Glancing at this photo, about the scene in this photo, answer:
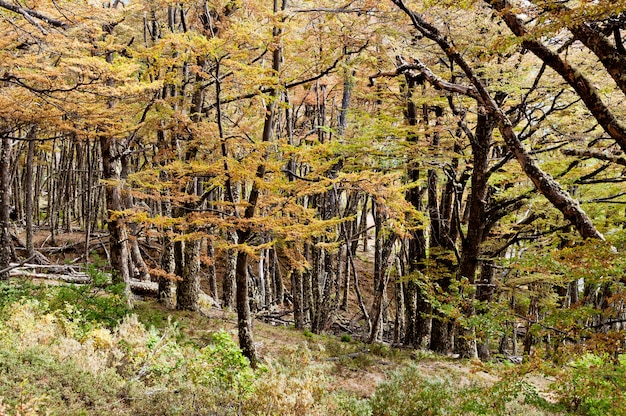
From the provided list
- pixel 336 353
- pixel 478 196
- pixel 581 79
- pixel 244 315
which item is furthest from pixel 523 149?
pixel 336 353

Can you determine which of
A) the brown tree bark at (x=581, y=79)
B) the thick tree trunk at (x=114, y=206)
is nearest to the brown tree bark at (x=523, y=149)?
the brown tree bark at (x=581, y=79)

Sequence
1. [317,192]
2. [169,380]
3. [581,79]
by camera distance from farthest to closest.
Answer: [317,192]
[169,380]
[581,79]

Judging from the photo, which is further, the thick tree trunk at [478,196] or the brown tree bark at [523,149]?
the thick tree trunk at [478,196]

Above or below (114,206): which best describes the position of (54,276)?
below

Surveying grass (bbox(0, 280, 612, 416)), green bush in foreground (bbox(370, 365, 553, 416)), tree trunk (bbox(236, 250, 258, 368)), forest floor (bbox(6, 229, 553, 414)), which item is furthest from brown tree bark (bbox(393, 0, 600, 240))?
tree trunk (bbox(236, 250, 258, 368))

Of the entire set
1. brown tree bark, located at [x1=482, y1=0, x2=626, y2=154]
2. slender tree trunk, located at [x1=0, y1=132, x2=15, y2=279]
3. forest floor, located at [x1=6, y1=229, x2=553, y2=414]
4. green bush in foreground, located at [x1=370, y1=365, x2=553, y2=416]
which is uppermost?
brown tree bark, located at [x1=482, y1=0, x2=626, y2=154]

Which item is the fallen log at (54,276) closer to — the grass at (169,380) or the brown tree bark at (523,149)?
the grass at (169,380)

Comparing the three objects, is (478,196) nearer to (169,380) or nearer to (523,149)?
(523,149)

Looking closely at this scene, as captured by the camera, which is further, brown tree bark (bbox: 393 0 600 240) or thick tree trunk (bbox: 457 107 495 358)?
thick tree trunk (bbox: 457 107 495 358)

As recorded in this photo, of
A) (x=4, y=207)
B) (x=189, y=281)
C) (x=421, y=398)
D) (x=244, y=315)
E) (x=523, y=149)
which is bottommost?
(x=421, y=398)

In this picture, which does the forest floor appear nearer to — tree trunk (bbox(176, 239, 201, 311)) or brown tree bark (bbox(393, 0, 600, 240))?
tree trunk (bbox(176, 239, 201, 311))

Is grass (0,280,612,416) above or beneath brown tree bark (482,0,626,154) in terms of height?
beneath

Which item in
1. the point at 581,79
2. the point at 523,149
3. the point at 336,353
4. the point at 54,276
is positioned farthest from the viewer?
the point at 54,276

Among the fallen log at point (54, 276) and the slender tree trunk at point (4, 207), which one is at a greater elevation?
the slender tree trunk at point (4, 207)
